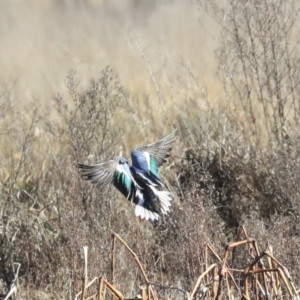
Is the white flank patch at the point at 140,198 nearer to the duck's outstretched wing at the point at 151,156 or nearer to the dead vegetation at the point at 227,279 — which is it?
the duck's outstretched wing at the point at 151,156

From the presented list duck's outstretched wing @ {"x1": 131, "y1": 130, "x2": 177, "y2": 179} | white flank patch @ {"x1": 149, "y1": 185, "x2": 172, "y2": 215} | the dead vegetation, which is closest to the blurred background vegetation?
white flank patch @ {"x1": 149, "y1": 185, "x2": 172, "y2": 215}

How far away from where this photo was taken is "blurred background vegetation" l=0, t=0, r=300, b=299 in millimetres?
3428

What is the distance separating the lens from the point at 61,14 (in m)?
10.1

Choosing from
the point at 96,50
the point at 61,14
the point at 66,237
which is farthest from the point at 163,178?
the point at 61,14

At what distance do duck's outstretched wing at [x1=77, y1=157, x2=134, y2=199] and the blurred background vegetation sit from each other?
0.36m

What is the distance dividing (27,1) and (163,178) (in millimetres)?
7664

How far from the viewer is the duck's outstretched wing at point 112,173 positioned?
285cm

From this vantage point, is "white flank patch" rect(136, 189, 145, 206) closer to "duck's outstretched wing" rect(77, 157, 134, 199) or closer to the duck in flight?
the duck in flight

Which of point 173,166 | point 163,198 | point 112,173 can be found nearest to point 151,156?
point 163,198

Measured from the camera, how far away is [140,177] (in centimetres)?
304

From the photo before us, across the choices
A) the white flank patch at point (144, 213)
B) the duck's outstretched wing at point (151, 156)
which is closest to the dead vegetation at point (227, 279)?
the white flank patch at point (144, 213)

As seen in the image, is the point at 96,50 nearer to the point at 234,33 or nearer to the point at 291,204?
the point at 234,33

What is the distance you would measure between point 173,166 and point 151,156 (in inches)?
50.0

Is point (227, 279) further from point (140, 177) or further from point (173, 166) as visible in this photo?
point (173, 166)
